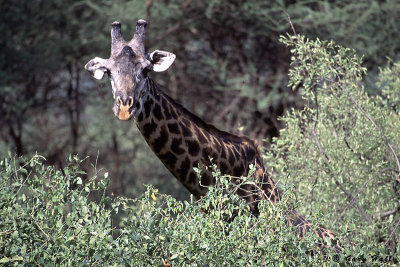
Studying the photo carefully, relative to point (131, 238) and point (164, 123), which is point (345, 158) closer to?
point (164, 123)

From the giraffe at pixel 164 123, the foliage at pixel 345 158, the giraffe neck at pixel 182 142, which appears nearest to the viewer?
the giraffe at pixel 164 123

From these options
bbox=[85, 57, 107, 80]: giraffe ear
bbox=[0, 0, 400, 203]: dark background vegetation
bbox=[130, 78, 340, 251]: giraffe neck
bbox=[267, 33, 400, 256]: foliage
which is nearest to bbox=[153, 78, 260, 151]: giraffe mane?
bbox=[130, 78, 340, 251]: giraffe neck

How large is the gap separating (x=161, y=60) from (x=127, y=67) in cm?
64

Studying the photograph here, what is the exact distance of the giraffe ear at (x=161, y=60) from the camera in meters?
6.09

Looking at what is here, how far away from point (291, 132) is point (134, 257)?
Result: 149 inches

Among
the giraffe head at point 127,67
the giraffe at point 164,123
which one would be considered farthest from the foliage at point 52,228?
the giraffe at point 164,123

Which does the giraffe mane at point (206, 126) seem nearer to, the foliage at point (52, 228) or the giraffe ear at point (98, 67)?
the giraffe ear at point (98, 67)

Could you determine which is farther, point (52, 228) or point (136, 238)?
point (52, 228)

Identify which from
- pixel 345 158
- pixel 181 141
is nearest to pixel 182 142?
pixel 181 141

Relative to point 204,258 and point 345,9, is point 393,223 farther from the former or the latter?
point 345,9

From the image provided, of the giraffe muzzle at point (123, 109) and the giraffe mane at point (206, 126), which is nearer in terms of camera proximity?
the giraffe muzzle at point (123, 109)

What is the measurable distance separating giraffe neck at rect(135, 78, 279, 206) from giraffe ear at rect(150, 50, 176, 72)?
0.67 feet

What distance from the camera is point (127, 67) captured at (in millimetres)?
5559

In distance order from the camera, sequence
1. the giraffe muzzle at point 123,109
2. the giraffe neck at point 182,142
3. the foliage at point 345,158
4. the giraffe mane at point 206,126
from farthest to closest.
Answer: the foliage at point 345,158, the giraffe mane at point 206,126, the giraffe neck at point 182,142, the giraffe muzzle at point 123,109
